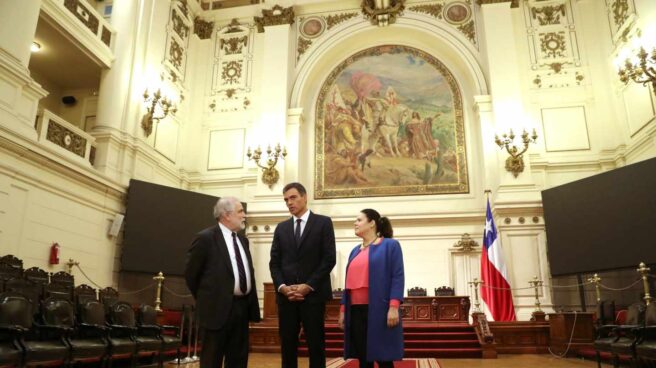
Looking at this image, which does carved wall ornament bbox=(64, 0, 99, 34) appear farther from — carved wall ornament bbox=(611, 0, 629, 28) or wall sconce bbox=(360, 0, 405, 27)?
carved wall ornament bbox=(611, 0, 629, 28)

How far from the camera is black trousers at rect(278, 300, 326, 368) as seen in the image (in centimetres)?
327

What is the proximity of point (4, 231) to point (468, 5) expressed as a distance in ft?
35.9

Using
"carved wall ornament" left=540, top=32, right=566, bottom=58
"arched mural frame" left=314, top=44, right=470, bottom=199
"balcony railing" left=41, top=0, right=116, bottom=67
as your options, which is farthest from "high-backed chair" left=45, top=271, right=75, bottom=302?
"carved wall ornament" left=540, top=32, right=566, bottom=58

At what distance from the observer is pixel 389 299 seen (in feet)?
11.2

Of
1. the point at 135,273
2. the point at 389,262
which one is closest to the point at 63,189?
the point at 135,273

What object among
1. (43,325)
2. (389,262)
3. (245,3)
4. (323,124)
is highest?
(245,3)

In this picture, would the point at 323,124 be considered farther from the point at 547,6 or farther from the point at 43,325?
the point at 43,325

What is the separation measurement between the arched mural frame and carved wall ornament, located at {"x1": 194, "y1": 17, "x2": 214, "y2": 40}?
11.6 feet

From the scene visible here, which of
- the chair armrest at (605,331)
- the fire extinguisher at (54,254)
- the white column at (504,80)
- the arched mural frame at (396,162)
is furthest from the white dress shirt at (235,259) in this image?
the arched mural frame at (396,162)

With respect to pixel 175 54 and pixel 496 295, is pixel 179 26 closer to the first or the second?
pixel 175 54

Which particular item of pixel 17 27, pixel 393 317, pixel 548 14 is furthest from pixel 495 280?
pixel 17 27

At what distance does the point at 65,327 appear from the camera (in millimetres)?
4457

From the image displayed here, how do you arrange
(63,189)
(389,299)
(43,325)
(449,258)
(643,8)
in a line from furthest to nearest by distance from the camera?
1. (449,258)
2. (643,8)
3. (63,189)
4. (43,325)
5. (389,299)

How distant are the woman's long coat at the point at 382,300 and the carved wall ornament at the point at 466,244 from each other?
25.6 ft
